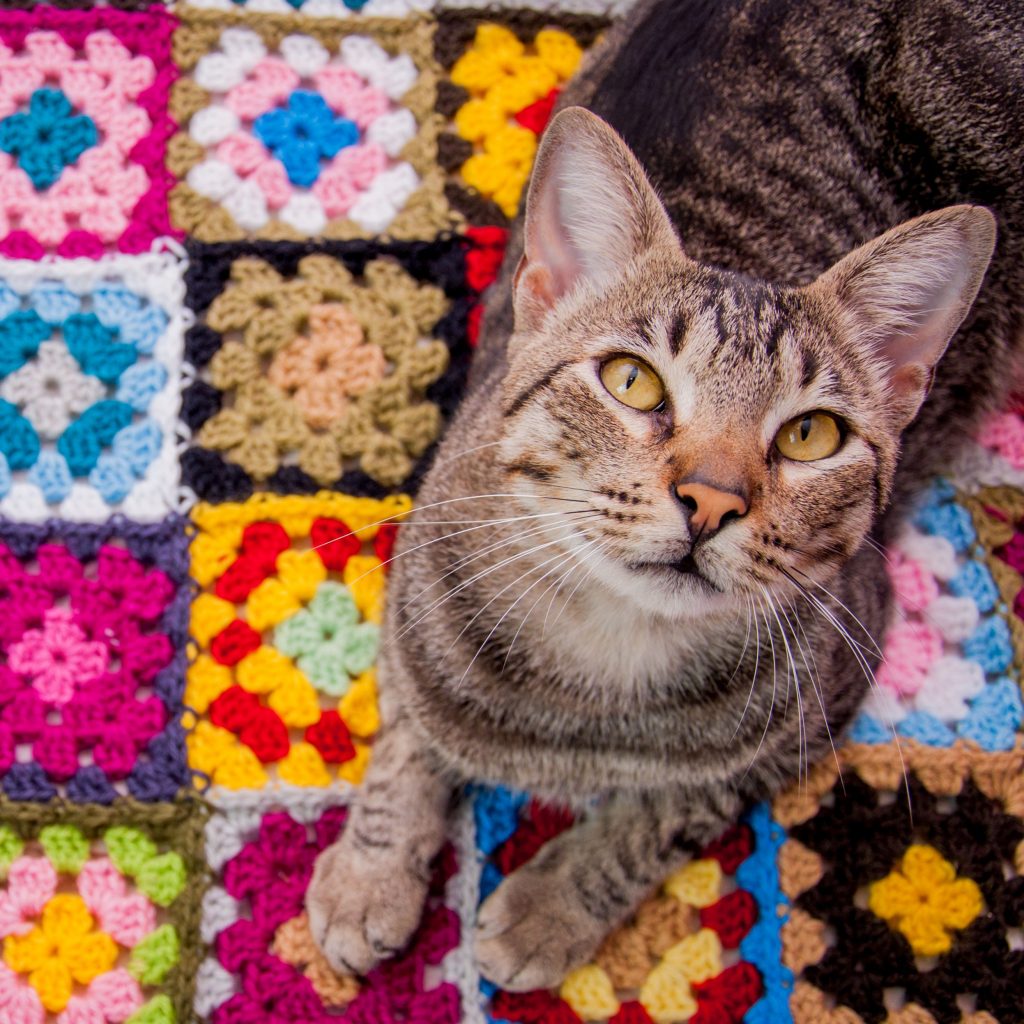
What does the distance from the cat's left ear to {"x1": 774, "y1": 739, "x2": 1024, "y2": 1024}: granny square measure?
43 centimetres

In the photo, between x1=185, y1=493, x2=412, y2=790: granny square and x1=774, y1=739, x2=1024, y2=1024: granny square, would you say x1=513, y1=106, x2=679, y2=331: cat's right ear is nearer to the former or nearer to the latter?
x1=185, y1=493, x2=412, y2=790: granny square

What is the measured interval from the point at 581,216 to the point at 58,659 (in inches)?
27.7


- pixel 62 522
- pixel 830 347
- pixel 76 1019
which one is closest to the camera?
pixel 830 347

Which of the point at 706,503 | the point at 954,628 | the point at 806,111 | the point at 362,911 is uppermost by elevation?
the point at 806,111

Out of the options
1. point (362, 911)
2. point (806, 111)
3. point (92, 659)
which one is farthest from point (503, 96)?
point (362, 911)

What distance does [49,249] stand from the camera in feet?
3.95

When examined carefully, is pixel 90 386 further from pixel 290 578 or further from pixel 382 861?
pixel 382 861

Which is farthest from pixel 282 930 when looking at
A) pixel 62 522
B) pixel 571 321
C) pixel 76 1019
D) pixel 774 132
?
pixel 774 132

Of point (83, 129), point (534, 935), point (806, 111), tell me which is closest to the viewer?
point (534, 935)

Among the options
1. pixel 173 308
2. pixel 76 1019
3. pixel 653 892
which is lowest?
pixel 76 1019

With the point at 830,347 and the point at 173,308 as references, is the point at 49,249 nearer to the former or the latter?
the point at 173,308

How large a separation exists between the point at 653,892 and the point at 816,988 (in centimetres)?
18

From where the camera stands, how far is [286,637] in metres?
1.15

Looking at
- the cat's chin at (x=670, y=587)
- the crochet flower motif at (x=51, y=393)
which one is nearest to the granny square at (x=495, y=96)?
the crochet flower motif at (x=51, y=393)
